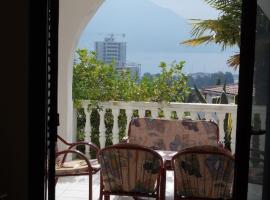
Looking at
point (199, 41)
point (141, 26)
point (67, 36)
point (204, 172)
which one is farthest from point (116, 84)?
point (204, 172)

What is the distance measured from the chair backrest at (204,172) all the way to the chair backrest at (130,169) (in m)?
0.18

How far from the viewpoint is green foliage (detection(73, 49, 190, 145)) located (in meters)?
5.85

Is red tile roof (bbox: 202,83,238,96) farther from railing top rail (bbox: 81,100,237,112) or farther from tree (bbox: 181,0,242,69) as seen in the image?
railing top rail (bbox: 81,100,237,112)

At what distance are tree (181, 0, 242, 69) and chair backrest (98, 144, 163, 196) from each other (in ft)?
9.27

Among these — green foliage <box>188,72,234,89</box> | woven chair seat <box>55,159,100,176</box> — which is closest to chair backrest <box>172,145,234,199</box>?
woven chair seat <box>55,159,100,176</box>

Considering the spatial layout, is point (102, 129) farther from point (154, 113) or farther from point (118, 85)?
point (154, 113)

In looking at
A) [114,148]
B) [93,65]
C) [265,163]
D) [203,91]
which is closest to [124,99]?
[93,65]

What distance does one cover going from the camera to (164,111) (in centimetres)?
571

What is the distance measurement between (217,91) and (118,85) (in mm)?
1815

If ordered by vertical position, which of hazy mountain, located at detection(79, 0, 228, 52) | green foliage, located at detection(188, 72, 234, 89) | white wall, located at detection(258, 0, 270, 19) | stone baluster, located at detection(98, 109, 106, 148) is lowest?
stone baluster, located at detection(98, 109, 106, 148)

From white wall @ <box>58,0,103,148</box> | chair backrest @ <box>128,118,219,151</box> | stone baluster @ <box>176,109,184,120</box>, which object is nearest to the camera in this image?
chair backrest @ <box>128,118,219,151</box>

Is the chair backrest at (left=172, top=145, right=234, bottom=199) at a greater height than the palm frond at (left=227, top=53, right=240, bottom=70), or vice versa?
the palm frond at (left=227, top=53, right=240, bottom=70)

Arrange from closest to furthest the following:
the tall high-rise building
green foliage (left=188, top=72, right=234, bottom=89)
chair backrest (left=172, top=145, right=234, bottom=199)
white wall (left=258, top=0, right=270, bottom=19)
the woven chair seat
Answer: white wall (left=258, top=0, right=270, bottom=19) < chair backrest (left=172, top=145, right=234, bottom=199) < the woven chair seat < green foliage (left=188, top=72, right=234, bottom=89) < the tall high-rise building

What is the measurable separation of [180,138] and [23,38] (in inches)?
100
